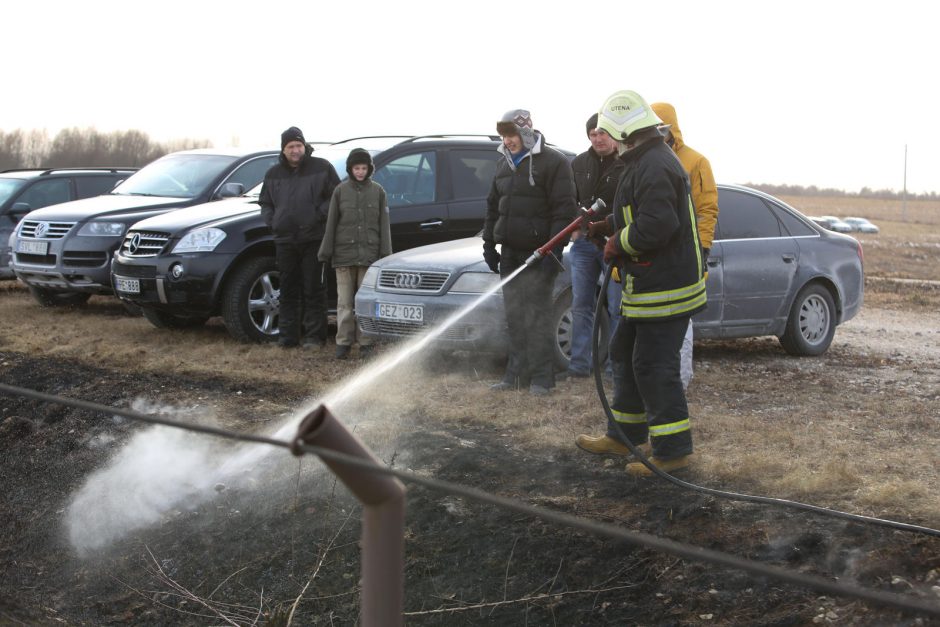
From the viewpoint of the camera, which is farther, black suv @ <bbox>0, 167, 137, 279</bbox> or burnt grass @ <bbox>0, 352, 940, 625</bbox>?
black suv @ <bbox>0, 167, 137, 279</bbox>

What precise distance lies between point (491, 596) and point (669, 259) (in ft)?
6.33

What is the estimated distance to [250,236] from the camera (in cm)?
1023

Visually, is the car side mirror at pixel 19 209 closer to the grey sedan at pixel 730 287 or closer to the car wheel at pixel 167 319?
the car wheel at pixel 167 319

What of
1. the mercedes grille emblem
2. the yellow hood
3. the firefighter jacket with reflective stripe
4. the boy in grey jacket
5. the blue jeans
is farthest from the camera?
the boy in grey jacket

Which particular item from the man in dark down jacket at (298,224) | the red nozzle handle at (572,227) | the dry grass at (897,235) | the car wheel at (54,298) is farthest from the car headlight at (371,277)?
the dry grass at (897,235)

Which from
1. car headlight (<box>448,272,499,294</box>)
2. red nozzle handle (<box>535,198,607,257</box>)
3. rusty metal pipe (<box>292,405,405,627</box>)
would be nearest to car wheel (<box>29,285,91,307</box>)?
car headlight (<box>448,272,499,294</box>)

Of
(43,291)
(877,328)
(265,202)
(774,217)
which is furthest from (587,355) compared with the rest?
(43,291)

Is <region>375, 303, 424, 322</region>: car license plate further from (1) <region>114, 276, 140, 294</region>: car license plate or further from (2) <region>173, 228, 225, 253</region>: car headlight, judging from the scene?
(1) <region>114, 276, 140, 294</region>: car license plate

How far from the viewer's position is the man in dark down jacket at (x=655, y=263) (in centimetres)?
554

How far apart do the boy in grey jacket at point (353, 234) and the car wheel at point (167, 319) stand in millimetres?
1866

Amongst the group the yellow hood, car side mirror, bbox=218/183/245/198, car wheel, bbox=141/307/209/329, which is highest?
the yellow hood

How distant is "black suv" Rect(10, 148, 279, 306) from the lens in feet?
39.4

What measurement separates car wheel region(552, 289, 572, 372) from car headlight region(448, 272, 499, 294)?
0.53m

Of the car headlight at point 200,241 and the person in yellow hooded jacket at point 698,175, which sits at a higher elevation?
the person in yellow hooded jacket at point 698,175
